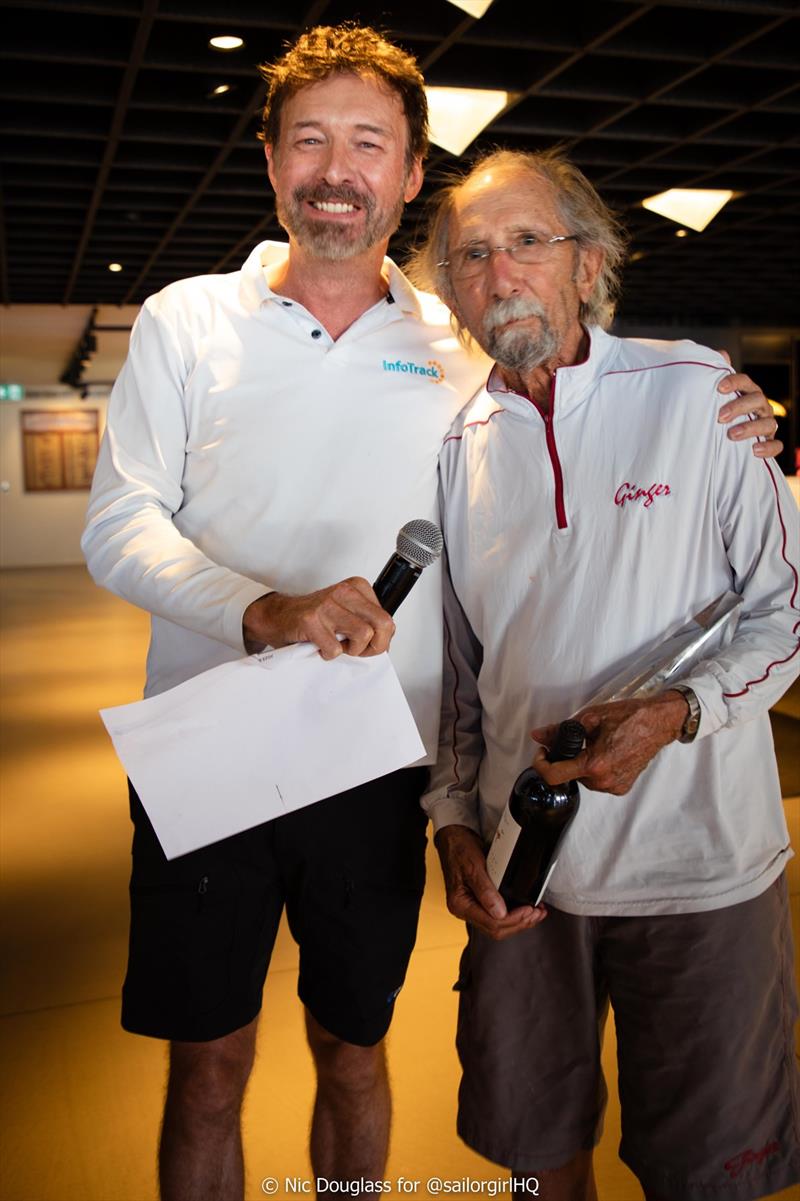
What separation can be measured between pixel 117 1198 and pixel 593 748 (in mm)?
1576

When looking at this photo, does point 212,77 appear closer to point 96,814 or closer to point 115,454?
point 96,814

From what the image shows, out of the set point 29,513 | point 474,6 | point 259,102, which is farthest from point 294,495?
point 29,513

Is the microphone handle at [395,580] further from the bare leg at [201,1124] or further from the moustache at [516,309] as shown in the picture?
the bare leg at [201,1124]

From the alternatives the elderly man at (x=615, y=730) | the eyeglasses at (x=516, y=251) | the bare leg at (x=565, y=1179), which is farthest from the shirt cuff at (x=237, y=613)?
the bare leg at (x=565, y=1179)

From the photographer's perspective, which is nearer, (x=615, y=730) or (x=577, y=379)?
(x=615, y=730)

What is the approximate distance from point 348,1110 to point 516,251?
151 centimetres

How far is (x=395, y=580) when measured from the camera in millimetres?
1392

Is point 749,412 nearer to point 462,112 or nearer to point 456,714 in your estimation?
point 456,714

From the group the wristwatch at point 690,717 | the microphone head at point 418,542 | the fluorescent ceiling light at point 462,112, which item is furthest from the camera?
the fluorescent ceiling light at point 462,112

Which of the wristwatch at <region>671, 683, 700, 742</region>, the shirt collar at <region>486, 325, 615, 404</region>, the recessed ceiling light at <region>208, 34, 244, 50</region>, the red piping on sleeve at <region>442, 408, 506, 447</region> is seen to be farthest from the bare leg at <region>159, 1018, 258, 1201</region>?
the recessed ceiling light at <region>208, 34, 244, 50</region>

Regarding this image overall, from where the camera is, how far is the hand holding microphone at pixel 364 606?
138 cm

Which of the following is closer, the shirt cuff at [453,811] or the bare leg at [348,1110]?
the shirt cuff at [453,811]

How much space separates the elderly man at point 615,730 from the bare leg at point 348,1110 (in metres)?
0.28

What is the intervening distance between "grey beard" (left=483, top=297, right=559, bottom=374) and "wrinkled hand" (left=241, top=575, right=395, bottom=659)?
1.67 feet
